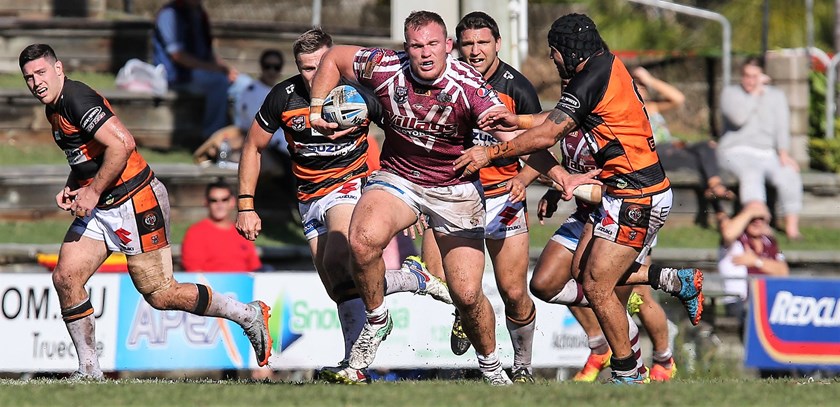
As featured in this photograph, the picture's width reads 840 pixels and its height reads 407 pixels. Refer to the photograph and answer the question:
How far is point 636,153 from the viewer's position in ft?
29.0

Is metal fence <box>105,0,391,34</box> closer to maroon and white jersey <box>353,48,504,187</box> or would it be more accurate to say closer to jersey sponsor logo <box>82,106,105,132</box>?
jersey sponsor logo <box>82,106,105,132</box>

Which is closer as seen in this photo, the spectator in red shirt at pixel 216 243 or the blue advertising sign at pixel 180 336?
the blue advertising sign at pixel 180 336

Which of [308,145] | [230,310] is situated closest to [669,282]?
[308,145]

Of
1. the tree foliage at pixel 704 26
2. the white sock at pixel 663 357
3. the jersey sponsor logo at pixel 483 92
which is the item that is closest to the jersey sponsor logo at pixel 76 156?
the jersey sponsor logo at pixel 483 92

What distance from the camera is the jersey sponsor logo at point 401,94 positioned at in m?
8.32

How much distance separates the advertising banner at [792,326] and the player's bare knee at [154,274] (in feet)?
18.4

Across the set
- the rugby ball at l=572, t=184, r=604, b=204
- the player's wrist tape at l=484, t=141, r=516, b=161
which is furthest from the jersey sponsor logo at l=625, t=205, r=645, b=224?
the player's wrist tape at l=484, t=141, r=516, b=161

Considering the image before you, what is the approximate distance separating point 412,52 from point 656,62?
10.2m

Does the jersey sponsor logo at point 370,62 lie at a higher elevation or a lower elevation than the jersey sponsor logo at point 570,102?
higher

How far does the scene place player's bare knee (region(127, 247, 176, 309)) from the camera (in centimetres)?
940

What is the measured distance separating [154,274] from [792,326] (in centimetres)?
608

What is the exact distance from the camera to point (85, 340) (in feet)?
31.1

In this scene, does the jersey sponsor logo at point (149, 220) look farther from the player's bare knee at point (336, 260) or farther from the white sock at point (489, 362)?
the white sock at point (489, 362)

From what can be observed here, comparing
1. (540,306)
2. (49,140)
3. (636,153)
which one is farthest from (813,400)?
(49,140)
